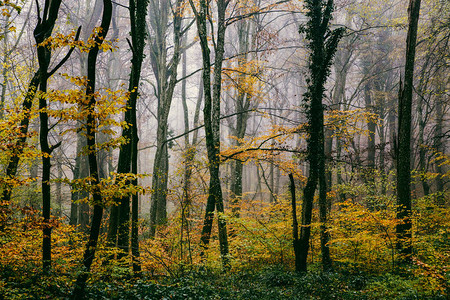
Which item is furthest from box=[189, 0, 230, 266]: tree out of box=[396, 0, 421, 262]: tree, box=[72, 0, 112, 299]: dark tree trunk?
box=[396, 0, 421, 262]: tree

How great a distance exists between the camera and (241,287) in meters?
6.30

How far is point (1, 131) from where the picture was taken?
6.17 metres

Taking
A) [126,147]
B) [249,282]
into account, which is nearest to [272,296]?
[249,282]

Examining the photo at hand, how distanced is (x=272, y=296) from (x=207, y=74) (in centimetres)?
679

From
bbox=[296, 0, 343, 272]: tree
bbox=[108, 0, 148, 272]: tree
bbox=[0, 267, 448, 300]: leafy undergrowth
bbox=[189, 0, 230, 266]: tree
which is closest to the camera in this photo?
bbox=[0, 267, 448, 300]: leafy undergrowth

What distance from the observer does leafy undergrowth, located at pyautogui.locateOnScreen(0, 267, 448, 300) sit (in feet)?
13.7

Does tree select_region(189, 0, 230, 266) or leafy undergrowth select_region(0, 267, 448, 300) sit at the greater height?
tree select_region(189, 0, 230, 266)

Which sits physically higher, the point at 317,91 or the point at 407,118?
the point at 317,91

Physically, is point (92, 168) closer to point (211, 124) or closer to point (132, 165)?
point (132, 165)

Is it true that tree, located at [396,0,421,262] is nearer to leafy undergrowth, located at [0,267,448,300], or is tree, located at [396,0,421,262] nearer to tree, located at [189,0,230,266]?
leafy undergrowth, located at [0,267,448,300]

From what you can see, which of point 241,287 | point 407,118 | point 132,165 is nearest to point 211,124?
point 132,165

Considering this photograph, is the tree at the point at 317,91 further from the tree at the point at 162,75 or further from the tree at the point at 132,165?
the tree at the point at 162,75

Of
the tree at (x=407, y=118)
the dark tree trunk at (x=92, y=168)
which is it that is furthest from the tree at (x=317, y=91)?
the dark tree trunk at (x=92, y=168)

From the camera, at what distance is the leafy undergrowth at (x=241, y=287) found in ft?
13.7
